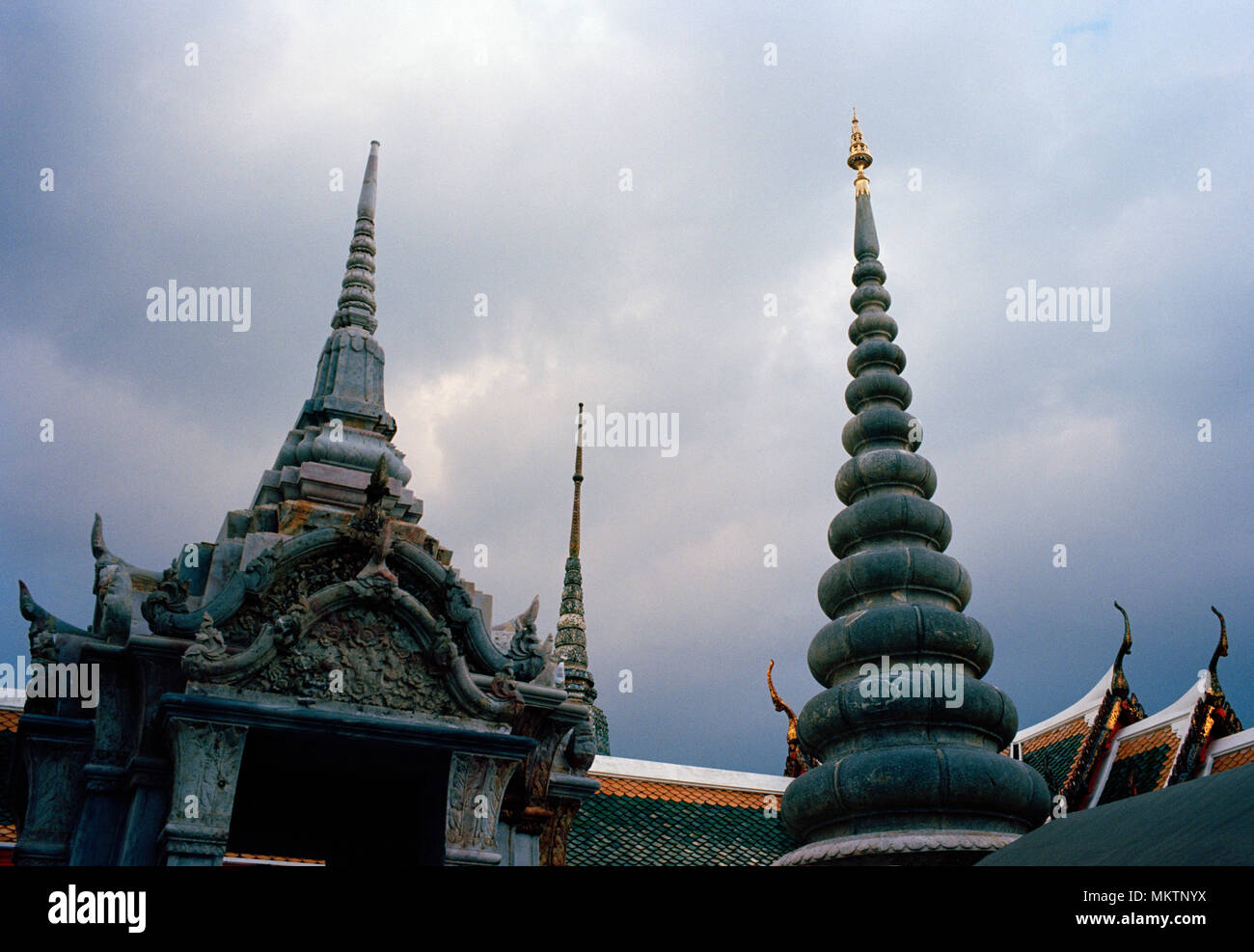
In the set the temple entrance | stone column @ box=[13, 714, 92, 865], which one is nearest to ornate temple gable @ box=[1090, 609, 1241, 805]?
the temple entrance

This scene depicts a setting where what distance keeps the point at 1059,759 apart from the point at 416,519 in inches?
843

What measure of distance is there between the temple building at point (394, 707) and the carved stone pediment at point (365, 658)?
2cm

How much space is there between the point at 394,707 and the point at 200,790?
1.61 m

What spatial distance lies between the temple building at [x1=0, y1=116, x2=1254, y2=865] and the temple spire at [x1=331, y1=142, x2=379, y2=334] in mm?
32

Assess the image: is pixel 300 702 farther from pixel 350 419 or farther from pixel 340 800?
pixel 350 419

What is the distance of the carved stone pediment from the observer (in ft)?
29.0

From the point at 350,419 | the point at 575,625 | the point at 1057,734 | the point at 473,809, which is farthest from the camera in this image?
the point at 575,625

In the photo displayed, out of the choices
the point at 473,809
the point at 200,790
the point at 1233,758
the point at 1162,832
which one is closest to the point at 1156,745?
the point at 1233,758

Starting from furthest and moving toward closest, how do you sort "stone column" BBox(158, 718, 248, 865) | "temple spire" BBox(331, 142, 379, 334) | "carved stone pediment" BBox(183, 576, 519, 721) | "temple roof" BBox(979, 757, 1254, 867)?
"temple spire" BBox(331, 142, 379, 334) < "carved stone pediment" BBox(183, 576, 519, 721) < "stone column" BBox(158, 718, 248, 865) < "temple roof" BBox(979, 757, 1254, 867)

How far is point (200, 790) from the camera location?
27.3 ft

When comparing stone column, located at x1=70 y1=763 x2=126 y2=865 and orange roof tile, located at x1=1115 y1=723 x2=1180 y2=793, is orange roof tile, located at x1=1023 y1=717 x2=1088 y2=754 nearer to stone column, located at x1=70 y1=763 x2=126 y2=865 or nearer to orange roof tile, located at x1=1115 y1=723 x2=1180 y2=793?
orange roof tile, located at x1=1115 y1=723 x2=1180 y2=793

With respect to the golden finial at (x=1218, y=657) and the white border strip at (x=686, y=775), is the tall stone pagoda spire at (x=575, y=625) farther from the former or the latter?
the golden finial at (x=1218, y=657)

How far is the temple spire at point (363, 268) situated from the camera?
12.7 meters
